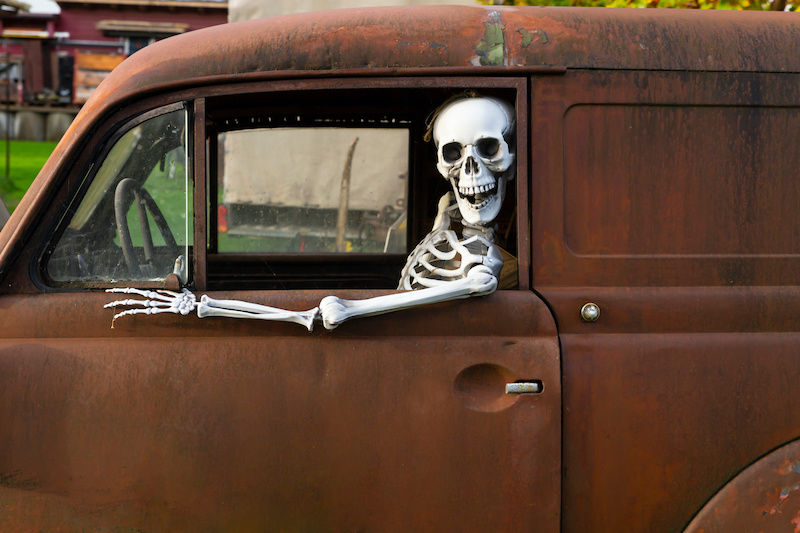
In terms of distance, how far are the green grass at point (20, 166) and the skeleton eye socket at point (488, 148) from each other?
8757 millimetres

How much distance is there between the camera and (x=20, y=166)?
46.9 feet

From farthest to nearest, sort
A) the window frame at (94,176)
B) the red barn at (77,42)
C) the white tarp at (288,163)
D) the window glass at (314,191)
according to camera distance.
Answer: the red barn at (77,42), the white tarp at (288,163), the window glass at (314,191), the window frame at (94,176)

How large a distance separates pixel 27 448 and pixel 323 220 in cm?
216

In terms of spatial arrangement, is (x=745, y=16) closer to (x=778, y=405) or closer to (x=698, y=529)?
(x=778, y=405)

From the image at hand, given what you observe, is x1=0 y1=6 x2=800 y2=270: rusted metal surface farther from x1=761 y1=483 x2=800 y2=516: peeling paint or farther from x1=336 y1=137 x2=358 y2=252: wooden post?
Result: x1=336 y1=137 x2=358 y2=252: wooden post

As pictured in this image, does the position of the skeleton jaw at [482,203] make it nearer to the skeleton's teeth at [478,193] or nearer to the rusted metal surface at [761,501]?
the skeleton's teeth at [478,193]

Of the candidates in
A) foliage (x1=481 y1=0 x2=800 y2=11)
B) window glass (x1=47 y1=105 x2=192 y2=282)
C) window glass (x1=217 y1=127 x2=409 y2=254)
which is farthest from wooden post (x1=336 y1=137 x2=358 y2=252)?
foliage (x1=481 y1=0 x2=800 y2=11)

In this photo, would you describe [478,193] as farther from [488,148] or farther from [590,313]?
[590,313]

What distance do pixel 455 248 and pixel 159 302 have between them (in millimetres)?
827

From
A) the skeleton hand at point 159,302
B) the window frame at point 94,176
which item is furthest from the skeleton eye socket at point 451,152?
the skeleton hand at point 159,302

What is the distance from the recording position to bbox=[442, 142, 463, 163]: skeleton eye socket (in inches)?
79.5

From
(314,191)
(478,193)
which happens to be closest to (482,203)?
(478,193)

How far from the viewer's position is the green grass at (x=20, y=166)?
10477 millimetres

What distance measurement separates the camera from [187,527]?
1.76m
